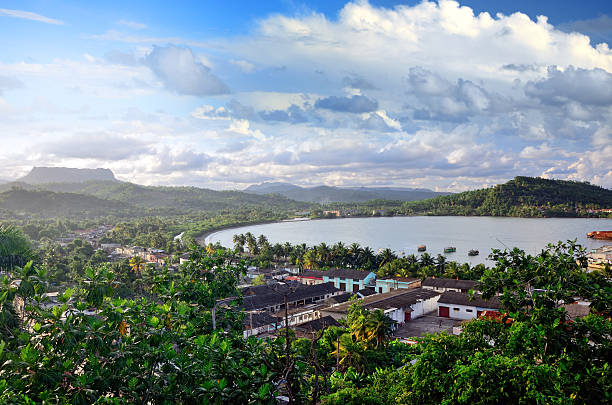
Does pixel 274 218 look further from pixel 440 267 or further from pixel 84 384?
pixel 84 384

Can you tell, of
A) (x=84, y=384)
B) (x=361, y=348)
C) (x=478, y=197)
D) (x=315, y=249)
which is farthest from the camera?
(x=478, y=197)

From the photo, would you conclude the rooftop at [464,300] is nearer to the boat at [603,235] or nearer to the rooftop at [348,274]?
the rooftop at [348,274]

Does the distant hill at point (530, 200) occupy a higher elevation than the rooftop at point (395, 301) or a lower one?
higher

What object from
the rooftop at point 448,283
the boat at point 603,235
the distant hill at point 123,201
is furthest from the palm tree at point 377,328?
the distant hill at point 123,201

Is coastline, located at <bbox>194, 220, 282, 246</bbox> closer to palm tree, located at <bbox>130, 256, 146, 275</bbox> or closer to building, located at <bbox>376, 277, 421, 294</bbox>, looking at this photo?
palm tree, located at <bbox>130, 256, 146, 275</bbox>

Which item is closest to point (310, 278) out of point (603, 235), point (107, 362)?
point (107, 362)

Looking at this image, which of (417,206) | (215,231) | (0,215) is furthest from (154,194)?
(417,206)
